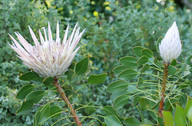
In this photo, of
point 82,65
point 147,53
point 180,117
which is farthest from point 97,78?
point 180,117

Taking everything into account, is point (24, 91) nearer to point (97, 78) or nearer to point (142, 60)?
point (97, 78)

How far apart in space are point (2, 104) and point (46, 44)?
1.55 ft

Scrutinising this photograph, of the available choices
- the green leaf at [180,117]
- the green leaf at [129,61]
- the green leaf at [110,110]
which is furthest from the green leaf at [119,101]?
the green leaf at [180,117]

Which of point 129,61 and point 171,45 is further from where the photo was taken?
point 129,61

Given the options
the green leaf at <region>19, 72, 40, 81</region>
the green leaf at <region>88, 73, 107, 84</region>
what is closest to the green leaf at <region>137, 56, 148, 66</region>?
the green leaf at <region>88, 73, 107, 84</region>

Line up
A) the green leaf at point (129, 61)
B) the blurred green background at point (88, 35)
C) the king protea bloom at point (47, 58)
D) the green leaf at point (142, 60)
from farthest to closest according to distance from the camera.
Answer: the blurred green background at point (88, 35), the green leaf at point (129, 61), the green leaf at point (142, 60), the king protea bloom at point (47, 58)

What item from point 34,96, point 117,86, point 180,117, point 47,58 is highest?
point 47,58

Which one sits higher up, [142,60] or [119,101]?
[142,60]

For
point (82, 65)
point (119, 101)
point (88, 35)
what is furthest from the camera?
point (88, 35)

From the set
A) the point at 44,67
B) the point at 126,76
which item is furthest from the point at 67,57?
the point at 126,76

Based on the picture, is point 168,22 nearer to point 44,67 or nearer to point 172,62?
point 172,62

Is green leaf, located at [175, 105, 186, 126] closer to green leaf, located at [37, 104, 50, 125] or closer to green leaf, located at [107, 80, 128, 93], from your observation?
green leaf, located at [107, 80, 128, 93]

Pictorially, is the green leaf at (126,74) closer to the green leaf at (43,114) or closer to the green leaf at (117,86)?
the green leaf at (117,86)

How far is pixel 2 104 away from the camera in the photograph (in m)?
1.22
